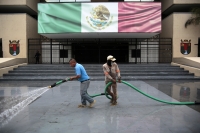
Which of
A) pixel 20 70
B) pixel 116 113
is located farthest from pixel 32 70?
pixel 116 113

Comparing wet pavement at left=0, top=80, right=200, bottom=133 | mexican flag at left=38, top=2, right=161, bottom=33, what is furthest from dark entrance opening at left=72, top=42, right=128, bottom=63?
wet pavement at left=0, top=80, right=200, bottom=133

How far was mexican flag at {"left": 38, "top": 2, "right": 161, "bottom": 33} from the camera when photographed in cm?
1736

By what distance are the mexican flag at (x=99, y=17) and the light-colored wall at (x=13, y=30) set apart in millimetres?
2519

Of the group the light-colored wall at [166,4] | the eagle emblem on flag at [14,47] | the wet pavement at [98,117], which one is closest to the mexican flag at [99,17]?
the light-colored wall at [166,4]

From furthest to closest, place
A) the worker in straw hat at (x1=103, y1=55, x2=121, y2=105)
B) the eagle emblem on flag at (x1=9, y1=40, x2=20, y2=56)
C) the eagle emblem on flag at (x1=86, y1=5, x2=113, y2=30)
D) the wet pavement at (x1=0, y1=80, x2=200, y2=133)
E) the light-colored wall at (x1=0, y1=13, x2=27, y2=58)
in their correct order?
the eagle emblem on flag at (x1=9, y1=40, x2=20, y2=56) → the light-colored wall at (x1=0, y1=13, x2=27, y2=58) → the eagle emblem on flag at (x1=86, y1=5, x2=113, y2=30) → the worker in straw hat at (x1=103, y1=55, x2=121, y2=105) → the wet pavement at (x1=0, y1=80, x2=200, y2=133)

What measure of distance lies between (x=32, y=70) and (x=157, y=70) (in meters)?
10.0

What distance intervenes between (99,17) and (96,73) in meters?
5.40

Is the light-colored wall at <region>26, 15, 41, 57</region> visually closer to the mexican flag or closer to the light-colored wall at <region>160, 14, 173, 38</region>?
the mexican flag

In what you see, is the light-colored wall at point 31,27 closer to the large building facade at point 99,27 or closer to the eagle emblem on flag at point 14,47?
the large building facade at point 99,27

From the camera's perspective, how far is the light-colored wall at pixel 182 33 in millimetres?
18625

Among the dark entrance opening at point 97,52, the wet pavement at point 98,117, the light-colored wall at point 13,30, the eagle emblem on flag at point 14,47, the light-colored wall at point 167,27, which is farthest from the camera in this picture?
Answer: the dark entrance opening at point 97,52

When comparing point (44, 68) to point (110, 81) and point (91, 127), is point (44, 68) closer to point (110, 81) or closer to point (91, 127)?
point (110, 81)

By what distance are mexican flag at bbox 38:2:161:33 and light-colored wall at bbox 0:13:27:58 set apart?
252 cm

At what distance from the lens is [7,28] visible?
18.9m
